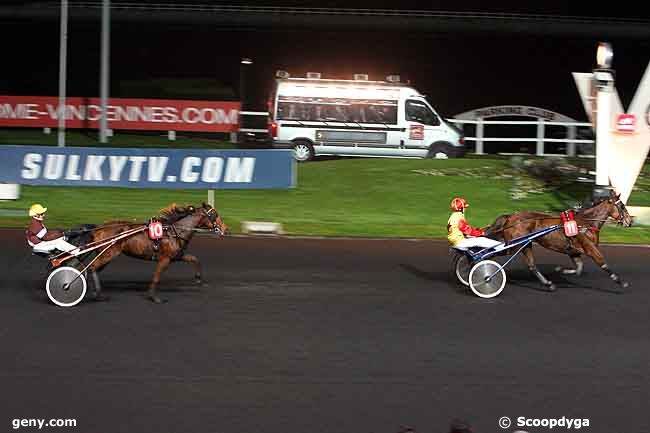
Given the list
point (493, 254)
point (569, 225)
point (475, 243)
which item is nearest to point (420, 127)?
point (569, 225)

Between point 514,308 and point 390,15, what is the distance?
3499 centimetres

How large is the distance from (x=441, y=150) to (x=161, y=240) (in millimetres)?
17579

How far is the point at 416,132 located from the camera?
29359mm

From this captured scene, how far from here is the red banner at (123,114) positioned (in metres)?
32.5

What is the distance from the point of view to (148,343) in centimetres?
1121

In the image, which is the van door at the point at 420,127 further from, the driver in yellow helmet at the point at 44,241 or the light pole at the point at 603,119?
the driver in yellow helmet at the point at 44,241

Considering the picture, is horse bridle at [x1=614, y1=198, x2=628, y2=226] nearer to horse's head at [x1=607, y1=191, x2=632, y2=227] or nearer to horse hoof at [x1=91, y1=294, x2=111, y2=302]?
horse's head at [x1=607, y1=191, x2=632, y2=227]

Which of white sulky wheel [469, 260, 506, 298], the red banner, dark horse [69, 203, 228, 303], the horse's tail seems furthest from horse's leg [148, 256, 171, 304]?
the red banner

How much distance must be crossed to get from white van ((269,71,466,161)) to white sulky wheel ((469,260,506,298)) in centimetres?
1557

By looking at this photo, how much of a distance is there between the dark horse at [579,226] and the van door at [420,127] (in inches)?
596

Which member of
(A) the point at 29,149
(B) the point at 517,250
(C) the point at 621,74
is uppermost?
(C) the point at 621,74

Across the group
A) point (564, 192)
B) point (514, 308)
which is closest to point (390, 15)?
point (564, 192)

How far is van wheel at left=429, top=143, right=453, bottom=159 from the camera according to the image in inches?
1165

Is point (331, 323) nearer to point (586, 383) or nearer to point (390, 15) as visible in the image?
point (586, 383)
